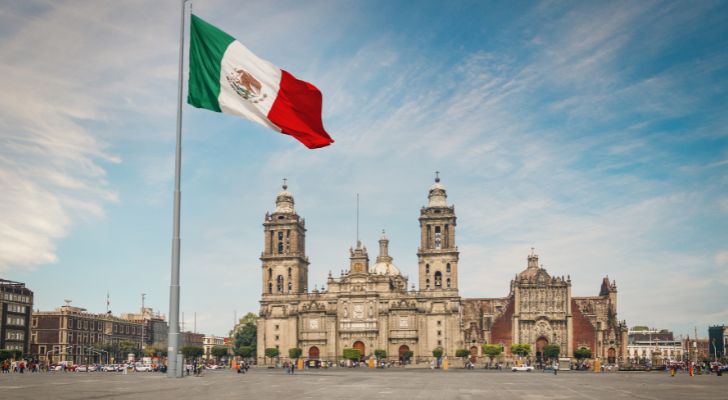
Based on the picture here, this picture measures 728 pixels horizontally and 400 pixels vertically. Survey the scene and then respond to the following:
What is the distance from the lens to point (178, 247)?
1836cm

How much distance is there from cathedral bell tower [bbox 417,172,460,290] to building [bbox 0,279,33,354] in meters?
64.6

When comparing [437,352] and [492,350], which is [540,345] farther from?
[437,352]

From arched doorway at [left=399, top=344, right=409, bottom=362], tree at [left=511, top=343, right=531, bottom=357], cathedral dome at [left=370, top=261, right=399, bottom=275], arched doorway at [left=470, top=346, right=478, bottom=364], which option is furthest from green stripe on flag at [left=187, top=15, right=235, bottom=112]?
cathedral dome at [left=370, top=261, right=399, bottom=275]

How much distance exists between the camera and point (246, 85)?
19516 millimetres

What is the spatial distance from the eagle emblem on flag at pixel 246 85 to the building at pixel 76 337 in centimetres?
11790

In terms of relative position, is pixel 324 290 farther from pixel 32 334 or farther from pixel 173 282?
pixel 173 282

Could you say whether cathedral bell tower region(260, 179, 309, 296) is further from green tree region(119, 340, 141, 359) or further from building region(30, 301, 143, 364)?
green tree region(119, 340, 141, 359)

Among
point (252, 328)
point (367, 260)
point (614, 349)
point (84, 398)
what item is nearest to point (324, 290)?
point (367, 260)

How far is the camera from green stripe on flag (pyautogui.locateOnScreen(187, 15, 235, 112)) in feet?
63.0

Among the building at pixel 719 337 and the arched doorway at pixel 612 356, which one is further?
the building at pixel 719 337

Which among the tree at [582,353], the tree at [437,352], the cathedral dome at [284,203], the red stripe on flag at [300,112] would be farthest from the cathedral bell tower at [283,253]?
the red stripe on flag at [300,112]

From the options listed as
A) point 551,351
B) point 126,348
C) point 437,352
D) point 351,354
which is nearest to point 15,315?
point 126,348

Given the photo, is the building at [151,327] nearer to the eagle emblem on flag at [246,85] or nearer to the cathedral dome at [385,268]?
the cathedral dome at [385,268]

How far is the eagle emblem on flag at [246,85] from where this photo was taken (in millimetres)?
19391
